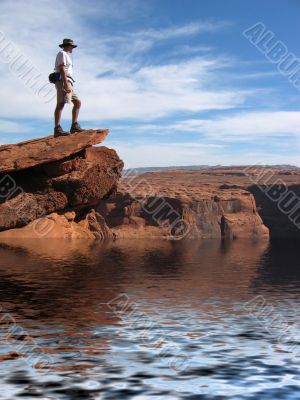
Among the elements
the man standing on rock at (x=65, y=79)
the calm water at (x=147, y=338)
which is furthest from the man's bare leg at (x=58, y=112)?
the calm water at (x=147, y=338)

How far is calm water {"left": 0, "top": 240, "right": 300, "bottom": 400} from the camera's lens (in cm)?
1297

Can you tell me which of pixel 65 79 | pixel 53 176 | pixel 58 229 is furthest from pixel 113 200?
pixel 65 79

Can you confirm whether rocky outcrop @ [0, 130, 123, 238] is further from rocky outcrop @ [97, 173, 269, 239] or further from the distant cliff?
rocky outcrop @ [97, 173, 269, 239]

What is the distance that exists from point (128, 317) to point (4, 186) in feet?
41.2

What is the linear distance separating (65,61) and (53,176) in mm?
9320

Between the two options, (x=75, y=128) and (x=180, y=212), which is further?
(x=180, y=212)

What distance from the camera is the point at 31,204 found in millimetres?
31875

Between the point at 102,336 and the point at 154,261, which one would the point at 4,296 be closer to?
the point at 102,336

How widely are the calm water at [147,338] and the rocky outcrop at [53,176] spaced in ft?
14.0

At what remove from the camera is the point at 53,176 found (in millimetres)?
32688

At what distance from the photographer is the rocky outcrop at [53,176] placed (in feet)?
100

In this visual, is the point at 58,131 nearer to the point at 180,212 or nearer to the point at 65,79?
the point at 65,79

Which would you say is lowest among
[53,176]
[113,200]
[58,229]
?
[58,229]

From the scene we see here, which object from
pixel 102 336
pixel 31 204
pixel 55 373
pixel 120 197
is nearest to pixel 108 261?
pixel 31 204
